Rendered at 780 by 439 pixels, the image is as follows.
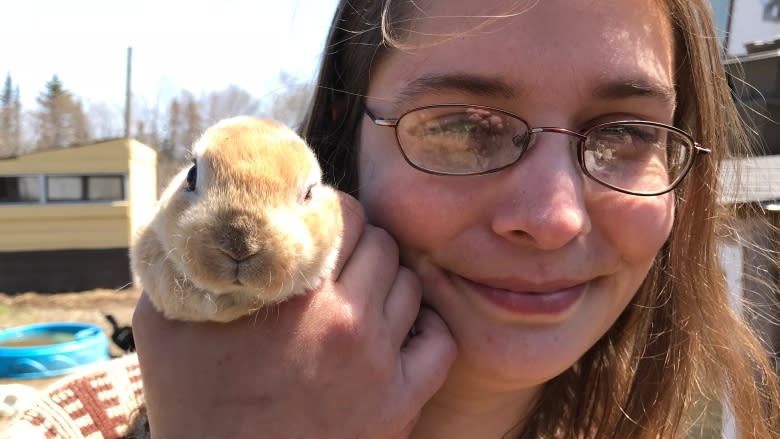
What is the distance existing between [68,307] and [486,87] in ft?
38.4

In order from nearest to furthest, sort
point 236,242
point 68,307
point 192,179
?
point 236,242 → point 192,179 → point 68,307

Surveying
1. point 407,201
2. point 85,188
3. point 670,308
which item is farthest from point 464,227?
point 85,188

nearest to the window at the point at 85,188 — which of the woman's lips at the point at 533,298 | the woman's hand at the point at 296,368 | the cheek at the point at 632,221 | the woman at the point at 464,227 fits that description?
the woman at the point at 464,227

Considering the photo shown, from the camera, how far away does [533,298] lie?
1.42 meters

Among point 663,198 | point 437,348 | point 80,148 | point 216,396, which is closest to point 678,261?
point 663,198

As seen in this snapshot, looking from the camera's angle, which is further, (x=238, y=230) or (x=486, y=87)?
(x=486, y=87)

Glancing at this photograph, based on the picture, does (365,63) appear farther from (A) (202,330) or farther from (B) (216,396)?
(B) (216,396)

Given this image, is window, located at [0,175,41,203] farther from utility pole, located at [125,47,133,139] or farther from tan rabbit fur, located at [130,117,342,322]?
tan rabbit fur, located at [130,117,342,322]

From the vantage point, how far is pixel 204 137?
4.03 feet

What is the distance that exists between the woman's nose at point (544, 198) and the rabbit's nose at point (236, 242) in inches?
23.2

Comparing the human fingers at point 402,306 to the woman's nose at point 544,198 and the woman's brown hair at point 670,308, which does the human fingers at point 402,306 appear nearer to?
the woman's nose at point 544,198

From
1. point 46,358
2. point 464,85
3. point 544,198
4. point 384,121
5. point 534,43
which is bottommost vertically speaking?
point 46,358

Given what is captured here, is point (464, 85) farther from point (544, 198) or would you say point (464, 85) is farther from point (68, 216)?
point (68, 216)

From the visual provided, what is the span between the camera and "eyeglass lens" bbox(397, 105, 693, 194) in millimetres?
1356
